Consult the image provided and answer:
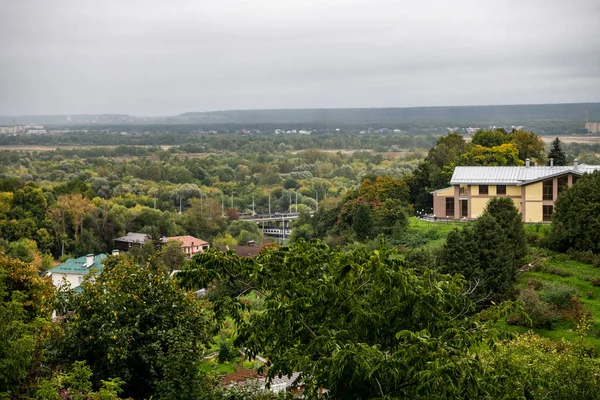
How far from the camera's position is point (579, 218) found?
1212 inches

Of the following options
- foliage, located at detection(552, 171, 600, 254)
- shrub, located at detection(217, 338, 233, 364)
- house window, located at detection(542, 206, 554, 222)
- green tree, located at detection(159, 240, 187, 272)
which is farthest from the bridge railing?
shrub, located at detection(217, 338, 233, 364)

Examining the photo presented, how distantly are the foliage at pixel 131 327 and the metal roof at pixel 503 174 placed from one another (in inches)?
934

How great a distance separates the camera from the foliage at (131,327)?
16859 mm

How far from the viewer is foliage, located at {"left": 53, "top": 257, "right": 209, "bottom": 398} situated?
16859 millimetres

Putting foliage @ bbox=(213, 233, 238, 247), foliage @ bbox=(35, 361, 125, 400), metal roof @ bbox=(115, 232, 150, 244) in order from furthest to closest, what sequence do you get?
foliage @ bbox=(213, 233, 238, 247), metal roof @ bbox=(115, 232, 150, 244), foliage @ bbox=(35, 361, 125, 400)

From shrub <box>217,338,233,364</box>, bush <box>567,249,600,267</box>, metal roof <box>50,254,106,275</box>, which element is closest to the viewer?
shrub <box>217,338,233,364</box>

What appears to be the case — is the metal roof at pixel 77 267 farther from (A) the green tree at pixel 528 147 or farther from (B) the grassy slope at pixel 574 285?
(B) the grassy slope at pixel 574 285

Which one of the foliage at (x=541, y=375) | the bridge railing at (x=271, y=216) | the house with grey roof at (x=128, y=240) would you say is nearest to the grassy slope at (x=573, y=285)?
the foliage at (x=541, y=375)

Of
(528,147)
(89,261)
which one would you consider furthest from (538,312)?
(89,261)

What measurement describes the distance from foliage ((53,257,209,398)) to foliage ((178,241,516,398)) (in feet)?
11.8

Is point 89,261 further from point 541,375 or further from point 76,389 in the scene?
point 541,375

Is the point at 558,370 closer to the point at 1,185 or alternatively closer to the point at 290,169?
the point at 1,185

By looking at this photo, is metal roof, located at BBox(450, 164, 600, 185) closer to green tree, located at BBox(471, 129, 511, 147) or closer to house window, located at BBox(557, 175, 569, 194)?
house window, located at BBox(557, 175, 569, 194)

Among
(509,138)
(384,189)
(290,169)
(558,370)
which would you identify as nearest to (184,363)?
(558,370)
